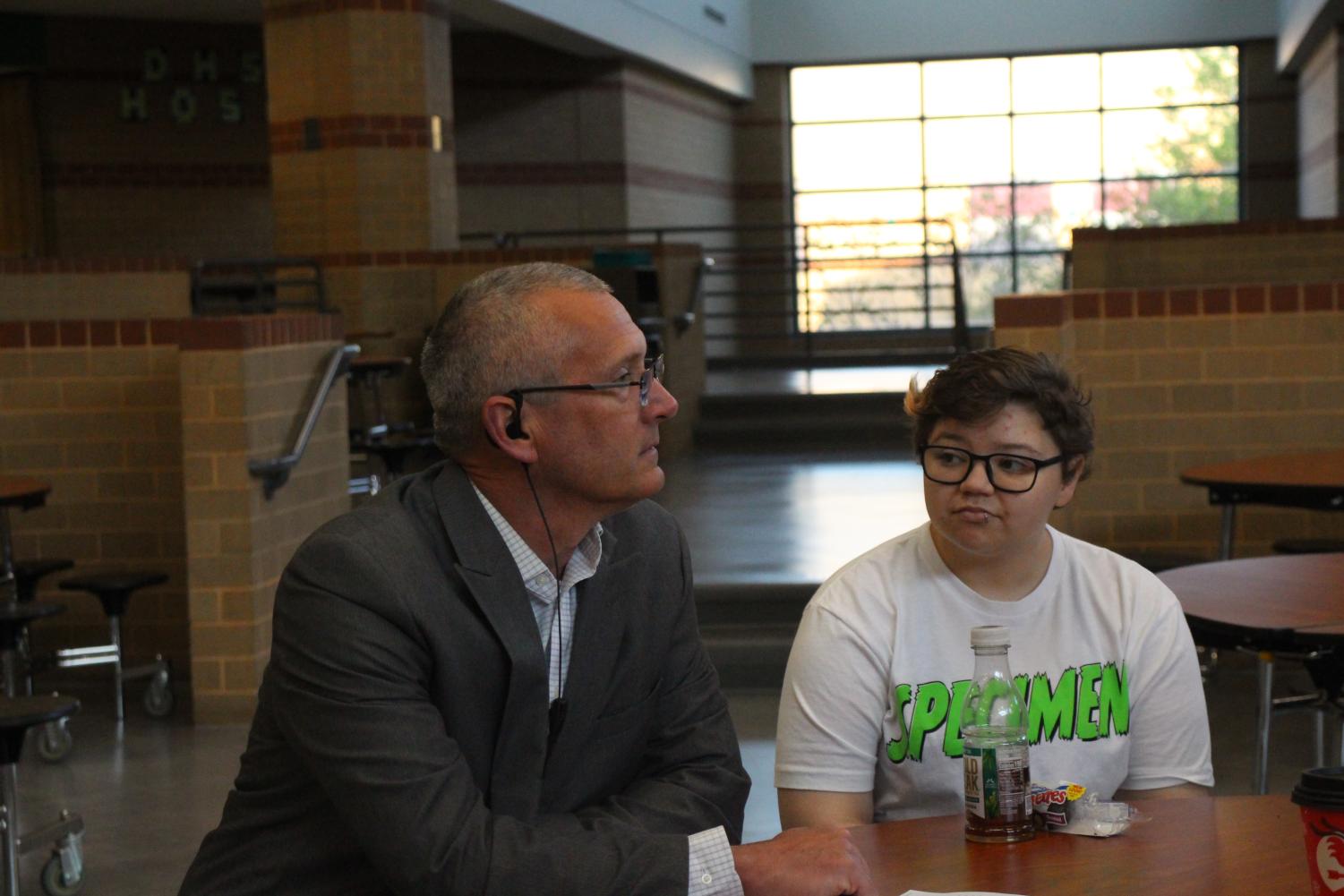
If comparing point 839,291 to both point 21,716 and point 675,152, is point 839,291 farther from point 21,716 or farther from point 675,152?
point 21,716

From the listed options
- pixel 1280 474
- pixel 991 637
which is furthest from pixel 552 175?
pixel 991 637

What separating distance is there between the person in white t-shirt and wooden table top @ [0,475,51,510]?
3501 mm

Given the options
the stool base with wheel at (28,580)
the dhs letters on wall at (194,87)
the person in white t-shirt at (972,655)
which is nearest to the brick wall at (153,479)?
the stool base with wheel at (28,580)

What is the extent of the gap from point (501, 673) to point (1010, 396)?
804 millimetres

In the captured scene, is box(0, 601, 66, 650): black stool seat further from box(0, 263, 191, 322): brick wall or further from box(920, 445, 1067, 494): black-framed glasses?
box(0, 263, 191, 322): brick wall

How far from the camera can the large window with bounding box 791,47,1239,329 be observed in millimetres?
18422

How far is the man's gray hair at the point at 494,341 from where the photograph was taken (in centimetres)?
182

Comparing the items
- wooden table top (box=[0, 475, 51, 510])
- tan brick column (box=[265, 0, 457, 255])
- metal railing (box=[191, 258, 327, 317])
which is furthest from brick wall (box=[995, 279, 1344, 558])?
tan brick column (box=[265, 0, 457, 255])

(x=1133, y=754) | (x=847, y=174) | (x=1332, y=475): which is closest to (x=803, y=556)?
(x=1332, y=475)

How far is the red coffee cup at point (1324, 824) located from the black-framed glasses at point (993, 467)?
2.18 ft

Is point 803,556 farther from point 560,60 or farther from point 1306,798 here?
point 560,60

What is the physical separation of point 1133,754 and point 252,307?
9982 millimetres

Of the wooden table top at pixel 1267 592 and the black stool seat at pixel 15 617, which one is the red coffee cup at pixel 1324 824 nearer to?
the wooden table top at pixel 1267 592

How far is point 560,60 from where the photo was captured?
15.1m
